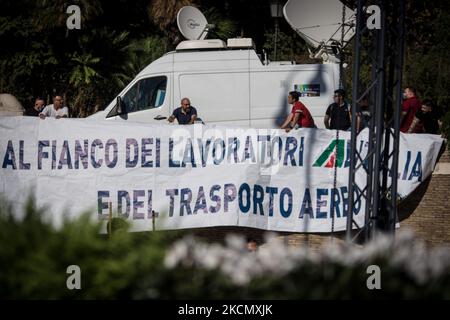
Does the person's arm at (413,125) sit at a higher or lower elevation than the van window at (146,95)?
lower

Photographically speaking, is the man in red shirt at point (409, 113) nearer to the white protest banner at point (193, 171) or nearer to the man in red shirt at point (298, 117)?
the man in red shirt at point (298, 117)

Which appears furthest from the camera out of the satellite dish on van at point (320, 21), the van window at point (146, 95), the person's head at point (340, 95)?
the satellite dish on van at point (320, 21)

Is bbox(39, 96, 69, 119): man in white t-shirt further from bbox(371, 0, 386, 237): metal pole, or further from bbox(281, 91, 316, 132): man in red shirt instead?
bbox(371, 0, 386, 237): metal pole

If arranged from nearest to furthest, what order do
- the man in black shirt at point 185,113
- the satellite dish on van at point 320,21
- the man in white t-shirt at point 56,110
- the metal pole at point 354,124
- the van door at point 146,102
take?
the metal pole at point 354,124 < the man in black shirt at point 185,113 < the man in white t-shirt at point 56,110 < the van door at point 146,102 < the satellite dish on van at point 320,21

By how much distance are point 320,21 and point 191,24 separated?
2.39 m

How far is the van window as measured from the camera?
53.4 feet

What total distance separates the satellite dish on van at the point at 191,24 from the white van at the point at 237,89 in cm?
156

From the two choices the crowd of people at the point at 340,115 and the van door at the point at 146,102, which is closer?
the crowd of people at the point at 340,115

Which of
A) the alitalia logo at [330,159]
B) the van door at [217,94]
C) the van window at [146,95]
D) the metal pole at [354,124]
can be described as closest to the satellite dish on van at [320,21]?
the van door at [217,94]

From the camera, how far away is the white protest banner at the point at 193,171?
1262 cm

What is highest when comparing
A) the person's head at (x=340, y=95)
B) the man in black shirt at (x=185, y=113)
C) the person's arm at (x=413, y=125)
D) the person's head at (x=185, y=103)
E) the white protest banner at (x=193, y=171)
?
the person's head at (x=340, y=95)
